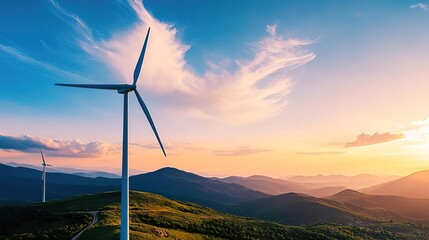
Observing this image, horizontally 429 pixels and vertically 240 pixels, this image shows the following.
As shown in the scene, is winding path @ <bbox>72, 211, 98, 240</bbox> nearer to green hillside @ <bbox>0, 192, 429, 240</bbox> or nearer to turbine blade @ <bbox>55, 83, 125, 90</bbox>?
green hillside @ <bbox>0, 192, 429, 240</bbox>

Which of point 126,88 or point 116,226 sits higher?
point 126,88

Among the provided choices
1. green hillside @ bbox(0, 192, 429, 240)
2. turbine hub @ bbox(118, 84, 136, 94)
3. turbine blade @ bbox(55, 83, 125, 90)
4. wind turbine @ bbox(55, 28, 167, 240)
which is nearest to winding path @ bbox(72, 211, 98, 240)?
green hillside @ bbox(0, 192, 429, 240)

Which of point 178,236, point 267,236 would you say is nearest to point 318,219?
point 267,236

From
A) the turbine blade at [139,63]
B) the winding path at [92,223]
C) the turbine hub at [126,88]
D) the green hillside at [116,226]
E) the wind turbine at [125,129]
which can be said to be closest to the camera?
the wind turbine at [125,129]

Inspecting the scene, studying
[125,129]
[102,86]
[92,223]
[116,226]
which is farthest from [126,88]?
[92,223]

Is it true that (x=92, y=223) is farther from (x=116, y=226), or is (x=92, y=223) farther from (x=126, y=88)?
(x=126, y=88)

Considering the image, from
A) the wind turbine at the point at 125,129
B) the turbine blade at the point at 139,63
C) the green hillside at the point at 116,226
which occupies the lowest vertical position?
the green hillside at the point at 116,226

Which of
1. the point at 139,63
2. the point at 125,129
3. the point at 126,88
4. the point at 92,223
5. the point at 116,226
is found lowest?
the point at 92,223

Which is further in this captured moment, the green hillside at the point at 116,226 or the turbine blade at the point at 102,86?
the green hillside at the point at 116,226

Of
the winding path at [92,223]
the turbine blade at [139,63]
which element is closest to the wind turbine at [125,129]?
the turbine blade at [139,63]

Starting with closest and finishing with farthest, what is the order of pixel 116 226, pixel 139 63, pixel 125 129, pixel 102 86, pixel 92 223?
1. pixel 125 129
2. pixel 102 86
3. pixel 139 63
4. pixel 116 226
5. pixel 92 223

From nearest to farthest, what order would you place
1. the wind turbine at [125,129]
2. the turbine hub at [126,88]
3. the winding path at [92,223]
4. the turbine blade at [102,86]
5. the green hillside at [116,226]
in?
the wind turbine at [125,129] < the turbine hub at [126,88] < the turbine blade at [102,86] < the winding path at [92,223] < the green hillside at [116,226]

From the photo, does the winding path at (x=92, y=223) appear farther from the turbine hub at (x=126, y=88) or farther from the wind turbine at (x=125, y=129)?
the turbine hub at (x=126, y=88)
